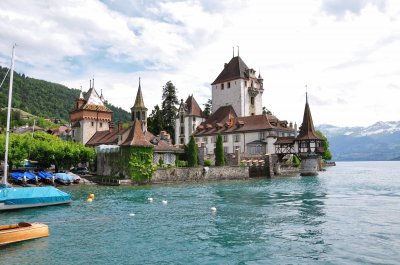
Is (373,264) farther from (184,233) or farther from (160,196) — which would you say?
(160,196)

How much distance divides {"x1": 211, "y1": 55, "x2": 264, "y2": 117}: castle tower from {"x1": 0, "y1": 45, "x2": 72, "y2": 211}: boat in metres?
63.1

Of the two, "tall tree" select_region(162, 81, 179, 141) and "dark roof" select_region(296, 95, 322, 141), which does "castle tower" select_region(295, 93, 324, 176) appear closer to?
"dark roof" select_region(296, 95, 322, 141)

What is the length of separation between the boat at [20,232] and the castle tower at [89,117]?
210ft

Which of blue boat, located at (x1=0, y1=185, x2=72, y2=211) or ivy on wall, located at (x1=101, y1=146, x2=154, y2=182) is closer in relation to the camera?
blue boat, located at (x1=0, y1=185, x2=72, y2=211)

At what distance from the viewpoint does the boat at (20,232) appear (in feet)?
59.6

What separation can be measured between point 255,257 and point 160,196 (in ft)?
76.7

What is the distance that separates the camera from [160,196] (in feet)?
127

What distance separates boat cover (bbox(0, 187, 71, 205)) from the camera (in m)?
29.3

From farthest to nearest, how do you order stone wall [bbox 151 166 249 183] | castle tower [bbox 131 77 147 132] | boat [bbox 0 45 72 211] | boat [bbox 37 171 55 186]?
1. castle tower [bbox 131 77 147 132]
2. stone wall [bbox 151 166 249 183]
3. boat [bbox 37 171 55 186]
4. boat [bbox 0 45 72 211]

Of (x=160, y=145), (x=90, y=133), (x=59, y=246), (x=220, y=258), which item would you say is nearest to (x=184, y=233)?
(x=220, y=258)

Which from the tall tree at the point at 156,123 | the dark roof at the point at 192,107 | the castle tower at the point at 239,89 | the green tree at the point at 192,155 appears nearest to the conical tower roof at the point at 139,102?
the green tree at the point at 192,155

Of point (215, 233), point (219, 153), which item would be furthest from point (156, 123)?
point (215, 233)

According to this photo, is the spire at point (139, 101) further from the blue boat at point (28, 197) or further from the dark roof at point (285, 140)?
the blue boat at point (28, 197)

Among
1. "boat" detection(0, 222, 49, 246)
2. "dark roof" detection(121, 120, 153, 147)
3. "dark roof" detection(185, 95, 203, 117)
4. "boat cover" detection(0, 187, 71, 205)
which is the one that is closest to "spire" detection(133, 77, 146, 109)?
"dark roof" detection(121, 120, 153, 147)
